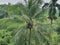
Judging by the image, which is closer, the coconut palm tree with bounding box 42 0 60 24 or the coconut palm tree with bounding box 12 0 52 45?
the coconut palm tree with bounding box 12 0 52 45

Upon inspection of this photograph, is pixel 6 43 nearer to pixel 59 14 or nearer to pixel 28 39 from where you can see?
pixel 28 39

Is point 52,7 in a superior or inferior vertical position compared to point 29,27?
superior

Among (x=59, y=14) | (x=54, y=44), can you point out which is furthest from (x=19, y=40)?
(x=59, y=14)

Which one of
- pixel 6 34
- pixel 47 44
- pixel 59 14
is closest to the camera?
pixel 47 44

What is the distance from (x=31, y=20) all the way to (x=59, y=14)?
16.3m

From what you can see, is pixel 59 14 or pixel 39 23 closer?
pixel 39 23

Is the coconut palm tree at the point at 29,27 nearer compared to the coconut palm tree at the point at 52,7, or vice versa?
the coconut palm tree at the point at 29,27

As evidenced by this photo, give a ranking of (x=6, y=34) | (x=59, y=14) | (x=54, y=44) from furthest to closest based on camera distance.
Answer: (x=59, y=14) → (x=6, y=34) → (x=54, y=44)

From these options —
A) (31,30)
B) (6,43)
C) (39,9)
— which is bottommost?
(6,43)

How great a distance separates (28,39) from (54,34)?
6.28m

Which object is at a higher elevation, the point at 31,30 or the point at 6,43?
the point at 31,30

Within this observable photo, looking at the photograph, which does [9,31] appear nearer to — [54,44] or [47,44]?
[54,44]

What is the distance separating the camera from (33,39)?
2666cm

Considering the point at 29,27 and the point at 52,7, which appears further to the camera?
the point at 52,7
